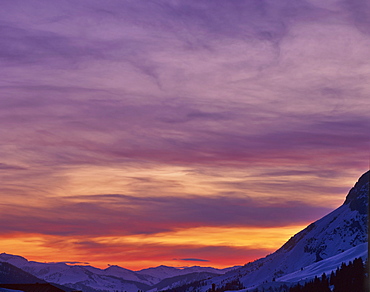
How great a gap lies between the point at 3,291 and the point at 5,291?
1670mm

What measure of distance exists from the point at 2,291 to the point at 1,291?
102 centimetres

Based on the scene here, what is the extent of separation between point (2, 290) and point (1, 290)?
115 centimetres

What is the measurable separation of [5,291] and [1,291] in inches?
146

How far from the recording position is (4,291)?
186625mm

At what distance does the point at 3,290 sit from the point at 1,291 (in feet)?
12.1

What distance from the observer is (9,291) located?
190 m

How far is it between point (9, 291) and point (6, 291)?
1.96 metres

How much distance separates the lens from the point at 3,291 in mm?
185750

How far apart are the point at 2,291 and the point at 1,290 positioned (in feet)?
2.59

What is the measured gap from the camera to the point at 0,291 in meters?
182

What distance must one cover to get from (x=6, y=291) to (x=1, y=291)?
4237 mm

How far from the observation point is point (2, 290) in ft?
612

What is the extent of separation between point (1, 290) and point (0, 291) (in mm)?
2946

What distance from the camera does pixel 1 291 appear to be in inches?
7234
